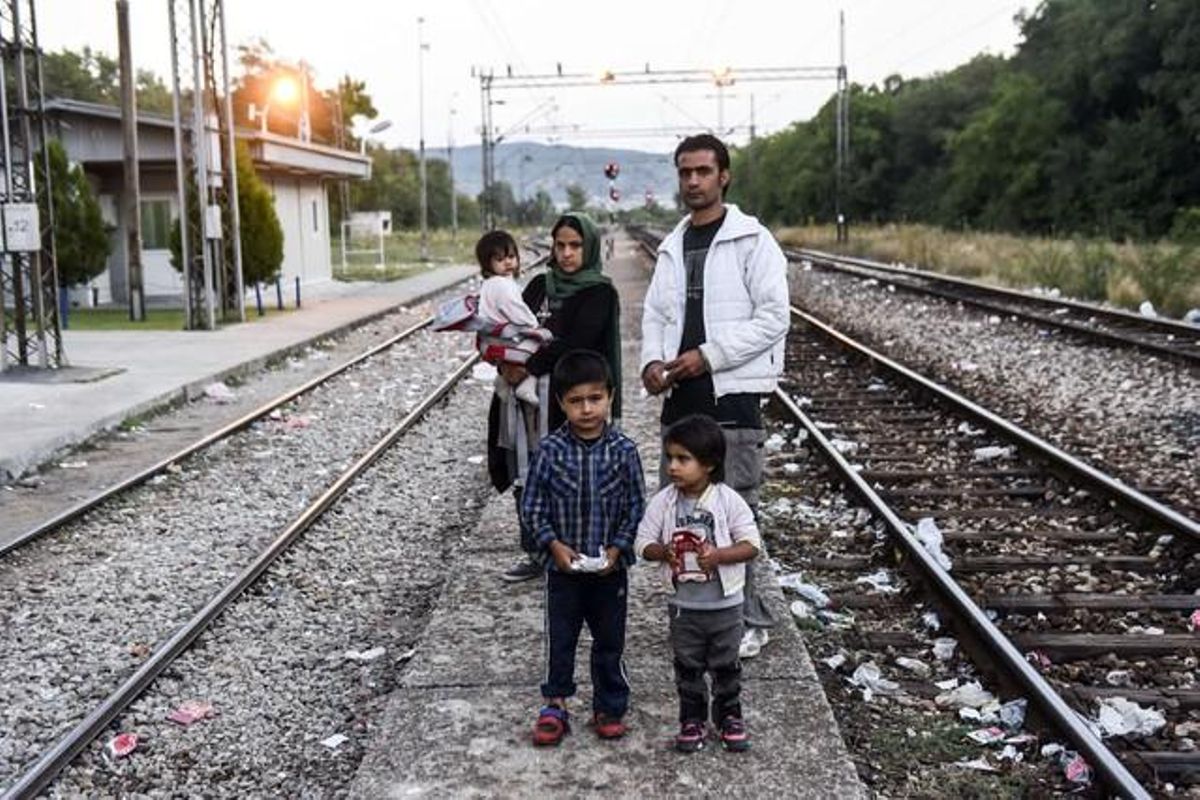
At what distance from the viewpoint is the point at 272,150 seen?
28031 millimetres

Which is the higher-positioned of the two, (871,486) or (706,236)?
(706,236)

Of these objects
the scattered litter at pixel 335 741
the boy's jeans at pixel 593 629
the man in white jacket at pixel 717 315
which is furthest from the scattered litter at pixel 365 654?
the man in white jacket at pixel 717 315

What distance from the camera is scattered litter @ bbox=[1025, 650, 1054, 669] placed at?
17.5ft

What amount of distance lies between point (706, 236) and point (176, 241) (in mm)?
21143

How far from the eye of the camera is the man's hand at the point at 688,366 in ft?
15.4

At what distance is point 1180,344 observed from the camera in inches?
580

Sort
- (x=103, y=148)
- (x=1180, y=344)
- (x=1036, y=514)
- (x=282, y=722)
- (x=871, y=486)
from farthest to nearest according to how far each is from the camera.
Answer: (x=103, y=148), (x=1180, y=344), (x=871, y=486), (x=1036, y=514), (x=282, y=722)

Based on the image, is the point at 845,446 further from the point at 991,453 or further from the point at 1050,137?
the point at 1050,137

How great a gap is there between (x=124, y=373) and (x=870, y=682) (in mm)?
12699

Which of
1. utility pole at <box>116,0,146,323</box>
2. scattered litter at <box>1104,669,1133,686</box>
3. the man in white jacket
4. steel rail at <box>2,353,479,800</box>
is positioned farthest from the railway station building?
scattered litter at <box>1104,669,1133,686</box>

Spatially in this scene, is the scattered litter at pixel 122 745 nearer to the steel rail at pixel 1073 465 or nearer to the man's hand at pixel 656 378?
the man's hand at pixel 656 378

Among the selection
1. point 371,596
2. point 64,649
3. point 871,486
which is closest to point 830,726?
point 371,596

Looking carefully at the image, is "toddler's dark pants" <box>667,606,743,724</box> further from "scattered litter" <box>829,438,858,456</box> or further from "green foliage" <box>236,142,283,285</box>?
"green foliage" <box>236,142,283,285</box>

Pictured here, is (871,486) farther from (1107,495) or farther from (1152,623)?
(1152,623)
